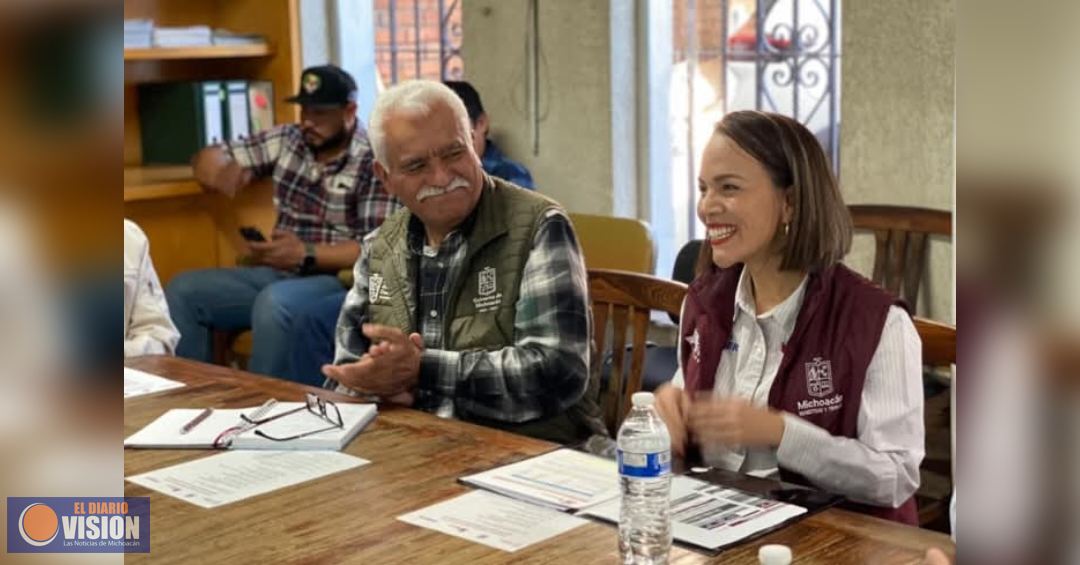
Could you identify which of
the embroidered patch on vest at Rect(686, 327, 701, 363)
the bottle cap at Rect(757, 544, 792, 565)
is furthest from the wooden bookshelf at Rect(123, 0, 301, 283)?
the bottle cap at Rect(757, 544, 792, 565)

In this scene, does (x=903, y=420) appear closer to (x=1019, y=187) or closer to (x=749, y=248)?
(x=749, y=248)

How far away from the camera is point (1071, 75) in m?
0.32

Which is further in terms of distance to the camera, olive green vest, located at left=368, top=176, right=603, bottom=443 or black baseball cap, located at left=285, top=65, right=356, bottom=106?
black baseball cap, located at left=285, top=65, right=356, bottom=106

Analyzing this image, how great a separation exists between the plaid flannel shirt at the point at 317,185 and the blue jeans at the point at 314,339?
0.90ft

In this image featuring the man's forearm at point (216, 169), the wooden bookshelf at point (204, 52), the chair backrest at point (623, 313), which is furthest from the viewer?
the man's forearm at point (216, 169)

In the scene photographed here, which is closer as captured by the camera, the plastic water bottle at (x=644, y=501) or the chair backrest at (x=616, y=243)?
the plastic water bottle at (x=644, y=501)

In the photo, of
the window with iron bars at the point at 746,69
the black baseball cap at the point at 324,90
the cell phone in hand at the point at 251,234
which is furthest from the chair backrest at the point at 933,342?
the cell phone in hand at the point at 251,234

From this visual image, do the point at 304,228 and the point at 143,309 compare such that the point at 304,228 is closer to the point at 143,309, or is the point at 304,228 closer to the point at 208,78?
the point at 208,78

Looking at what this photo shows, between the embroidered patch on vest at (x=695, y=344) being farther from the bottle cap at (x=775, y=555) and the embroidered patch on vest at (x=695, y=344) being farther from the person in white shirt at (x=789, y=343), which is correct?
the bottle cap at (x=775, y=555)

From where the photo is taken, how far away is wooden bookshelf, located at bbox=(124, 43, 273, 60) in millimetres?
4371

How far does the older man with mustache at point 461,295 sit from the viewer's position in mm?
2365

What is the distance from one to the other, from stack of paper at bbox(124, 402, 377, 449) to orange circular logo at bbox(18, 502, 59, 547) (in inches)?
67.2

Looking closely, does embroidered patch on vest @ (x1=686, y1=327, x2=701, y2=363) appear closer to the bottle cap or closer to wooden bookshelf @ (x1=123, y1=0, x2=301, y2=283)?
the bottle cap

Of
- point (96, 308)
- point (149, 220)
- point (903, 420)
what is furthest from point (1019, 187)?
point (149, 220)
